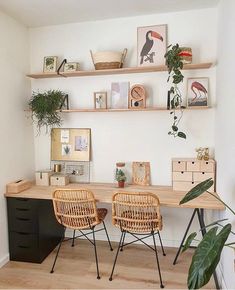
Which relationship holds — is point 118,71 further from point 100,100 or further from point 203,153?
point 203,153

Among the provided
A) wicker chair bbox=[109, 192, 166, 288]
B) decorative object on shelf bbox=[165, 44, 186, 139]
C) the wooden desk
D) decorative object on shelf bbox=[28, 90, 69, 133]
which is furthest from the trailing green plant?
decorative object on shelf bbox=[28, 90, 69, 133]

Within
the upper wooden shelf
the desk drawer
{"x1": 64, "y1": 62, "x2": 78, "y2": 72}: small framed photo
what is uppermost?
{"x1": 64, "y1": 62, "x2": 78, "y2": 72}: small framed photo

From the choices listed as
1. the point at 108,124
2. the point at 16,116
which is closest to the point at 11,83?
the point at 16,116

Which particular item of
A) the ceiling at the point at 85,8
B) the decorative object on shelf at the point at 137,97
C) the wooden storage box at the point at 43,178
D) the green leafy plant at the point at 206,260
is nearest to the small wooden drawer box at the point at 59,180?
the wooden storage box at the point at 43,178

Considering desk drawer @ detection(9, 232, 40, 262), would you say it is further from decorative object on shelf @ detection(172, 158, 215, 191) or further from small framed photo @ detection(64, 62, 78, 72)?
small framed photo @ detection(64, 62, 78, 72)

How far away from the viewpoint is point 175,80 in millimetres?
2484

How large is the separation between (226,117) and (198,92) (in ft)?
2.33

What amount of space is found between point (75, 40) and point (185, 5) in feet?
4.07

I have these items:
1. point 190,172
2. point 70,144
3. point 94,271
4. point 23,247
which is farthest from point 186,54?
point 23,247

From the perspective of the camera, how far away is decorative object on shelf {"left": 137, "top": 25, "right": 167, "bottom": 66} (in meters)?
2.76

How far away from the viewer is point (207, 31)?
8.77 ft

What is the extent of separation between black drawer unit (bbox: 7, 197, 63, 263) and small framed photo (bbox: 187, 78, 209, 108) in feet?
6.07

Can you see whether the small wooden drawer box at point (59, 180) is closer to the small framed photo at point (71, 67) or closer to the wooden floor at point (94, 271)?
the wooden floor at point (94, 271)

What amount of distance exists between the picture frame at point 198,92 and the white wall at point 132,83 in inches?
2.5
